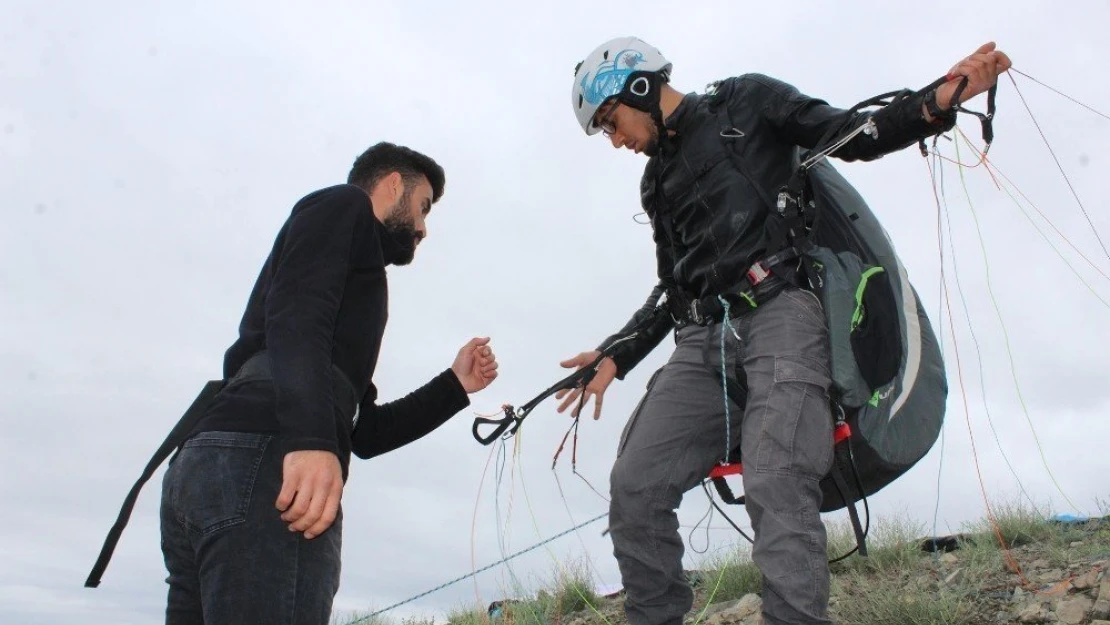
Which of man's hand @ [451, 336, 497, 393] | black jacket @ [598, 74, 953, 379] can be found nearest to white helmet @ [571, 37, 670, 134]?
black jacket @ [598, 74, 953, 379]

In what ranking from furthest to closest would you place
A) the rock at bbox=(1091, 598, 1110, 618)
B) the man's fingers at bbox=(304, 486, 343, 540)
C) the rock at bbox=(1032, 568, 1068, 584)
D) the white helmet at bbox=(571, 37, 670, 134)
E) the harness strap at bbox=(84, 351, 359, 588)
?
the rock at bbox=(1032, 568, 1068, 584), the rock at bbox=(1091, 598, 1110, 618), the white helmet at bbox=(571, 37, 670, 134), the harness strap at bbox=(84, 351, 359, 588), the man's fingers at bbox=(304, 486, 343, 540)

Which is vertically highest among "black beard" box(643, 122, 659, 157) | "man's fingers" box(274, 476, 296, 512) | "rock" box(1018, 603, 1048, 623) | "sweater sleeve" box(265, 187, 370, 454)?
"black beard" box(643, 122, 659, 157)

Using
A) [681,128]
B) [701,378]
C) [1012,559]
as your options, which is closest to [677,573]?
[701,378]

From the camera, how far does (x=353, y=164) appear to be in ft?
13.7

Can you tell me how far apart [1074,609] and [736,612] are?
7.18 ft

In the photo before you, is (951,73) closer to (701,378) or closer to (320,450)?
(701,378)

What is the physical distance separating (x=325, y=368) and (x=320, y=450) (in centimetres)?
24

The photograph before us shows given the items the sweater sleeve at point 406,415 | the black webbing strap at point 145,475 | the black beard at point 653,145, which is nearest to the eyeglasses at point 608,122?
the black beard at point 653,145

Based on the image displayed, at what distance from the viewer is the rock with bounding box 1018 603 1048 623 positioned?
5.25m

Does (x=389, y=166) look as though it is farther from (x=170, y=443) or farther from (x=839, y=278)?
(x=839, y=278)

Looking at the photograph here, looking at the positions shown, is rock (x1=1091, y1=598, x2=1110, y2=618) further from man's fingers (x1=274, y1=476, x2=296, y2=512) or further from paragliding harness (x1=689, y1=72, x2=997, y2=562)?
man's fingers (x1=274, y1=476, x2=296, y2=512)

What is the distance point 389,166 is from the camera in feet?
13.1

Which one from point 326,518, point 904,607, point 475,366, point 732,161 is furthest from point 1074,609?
point 326,518

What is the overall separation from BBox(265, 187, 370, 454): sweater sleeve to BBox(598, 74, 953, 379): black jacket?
1725 millimetres
